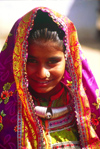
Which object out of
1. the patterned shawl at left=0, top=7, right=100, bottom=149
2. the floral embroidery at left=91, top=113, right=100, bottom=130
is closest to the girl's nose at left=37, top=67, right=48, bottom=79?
the patterned shawl at left=0, top=7, right=100, bottom=149

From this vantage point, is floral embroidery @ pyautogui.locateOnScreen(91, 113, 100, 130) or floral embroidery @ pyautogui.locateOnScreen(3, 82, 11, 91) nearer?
floral embroidery @ pyautogui.locateOnScreen(3, 82, 11, 91)

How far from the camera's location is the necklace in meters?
1.94

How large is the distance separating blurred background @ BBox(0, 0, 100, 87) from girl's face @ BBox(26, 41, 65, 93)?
494 centimetres

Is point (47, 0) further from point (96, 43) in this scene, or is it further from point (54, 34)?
point (54, 34)

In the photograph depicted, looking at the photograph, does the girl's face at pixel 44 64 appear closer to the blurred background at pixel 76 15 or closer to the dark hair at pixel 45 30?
the dark hair at pixel 45 30

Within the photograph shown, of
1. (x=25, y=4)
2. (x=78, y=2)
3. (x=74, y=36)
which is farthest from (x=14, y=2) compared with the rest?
(x=74, y=36)

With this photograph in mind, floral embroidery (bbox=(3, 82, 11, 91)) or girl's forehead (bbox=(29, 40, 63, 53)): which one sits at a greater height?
girl's forehead (bbox=(29, 40, 63, 53))

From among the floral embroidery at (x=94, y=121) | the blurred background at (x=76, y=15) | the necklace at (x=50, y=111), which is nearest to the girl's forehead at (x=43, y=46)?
the necklace at (x=50, y=111)

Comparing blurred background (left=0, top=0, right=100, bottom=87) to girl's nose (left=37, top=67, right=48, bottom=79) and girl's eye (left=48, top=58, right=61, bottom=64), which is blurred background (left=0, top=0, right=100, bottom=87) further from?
girl's nose (left=37, top=67, right=48, bottom=79)

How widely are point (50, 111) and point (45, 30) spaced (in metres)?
0.65

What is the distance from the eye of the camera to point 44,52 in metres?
1.79

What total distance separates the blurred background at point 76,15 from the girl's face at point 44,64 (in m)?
4.94

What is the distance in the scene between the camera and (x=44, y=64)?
1827 mm

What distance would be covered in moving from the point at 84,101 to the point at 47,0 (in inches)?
284
